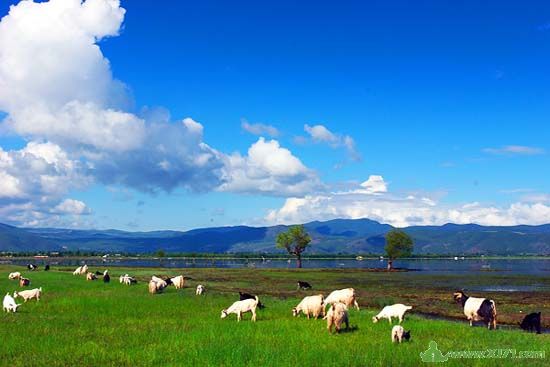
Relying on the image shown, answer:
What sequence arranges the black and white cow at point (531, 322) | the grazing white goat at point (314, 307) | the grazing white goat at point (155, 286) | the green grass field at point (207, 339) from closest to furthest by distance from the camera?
the green grass field at point (207, 339) < the grazing white goat at point (314, 307) < the black and white cow at point (531, 322) < the grazing white goat at point (155, 286)

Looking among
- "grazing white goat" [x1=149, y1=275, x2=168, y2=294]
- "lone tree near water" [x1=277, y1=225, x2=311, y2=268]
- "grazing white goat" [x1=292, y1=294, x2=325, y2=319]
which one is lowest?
"grazing white goat" [x1=149, y1=275, x2=168, y2=294]

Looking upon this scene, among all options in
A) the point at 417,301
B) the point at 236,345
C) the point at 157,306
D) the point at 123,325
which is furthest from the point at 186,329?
the point at 417,301

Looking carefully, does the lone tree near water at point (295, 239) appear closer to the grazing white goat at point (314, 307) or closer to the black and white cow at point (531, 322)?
the black and white cow at point (531, 322)

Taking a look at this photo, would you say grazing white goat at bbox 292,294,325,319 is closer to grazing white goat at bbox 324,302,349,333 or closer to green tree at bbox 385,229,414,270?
grazing white goat at bbox 324,302,349,333

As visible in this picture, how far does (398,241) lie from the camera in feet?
403

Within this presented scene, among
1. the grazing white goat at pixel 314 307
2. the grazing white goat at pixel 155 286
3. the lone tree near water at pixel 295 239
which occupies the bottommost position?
the grazing white goat at pixel 155 286

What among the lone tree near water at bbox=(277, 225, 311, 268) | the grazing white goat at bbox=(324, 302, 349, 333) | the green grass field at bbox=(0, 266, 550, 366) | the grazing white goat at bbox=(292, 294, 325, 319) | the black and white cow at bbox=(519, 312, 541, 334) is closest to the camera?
the green grass field at bbox=(0, 266, 550, 366)

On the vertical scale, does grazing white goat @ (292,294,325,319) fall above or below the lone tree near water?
below

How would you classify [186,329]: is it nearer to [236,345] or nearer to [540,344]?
[236,345]

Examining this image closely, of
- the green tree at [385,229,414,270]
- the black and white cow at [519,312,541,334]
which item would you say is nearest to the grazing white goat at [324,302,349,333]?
the black and white cow at [519,312,541,334]

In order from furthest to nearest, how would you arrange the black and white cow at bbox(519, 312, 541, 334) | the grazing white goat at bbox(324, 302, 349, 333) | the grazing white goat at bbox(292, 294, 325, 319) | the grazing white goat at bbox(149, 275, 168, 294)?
the grazing white goat at bbox(149, 275, 168, 294) < the black and white cow at bbox(519, 312, 541, 334) < the grazing white goat at bbox(292, 294, 325, 319) < the grazing white goat at bbox(324, 302, 349, 333)

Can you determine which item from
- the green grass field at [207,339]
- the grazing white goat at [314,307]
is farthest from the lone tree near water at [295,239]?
the grazing white goat at [314,307]

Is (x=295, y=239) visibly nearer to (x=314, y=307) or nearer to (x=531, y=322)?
(x=531, y=322)

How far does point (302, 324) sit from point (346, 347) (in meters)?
6.08
